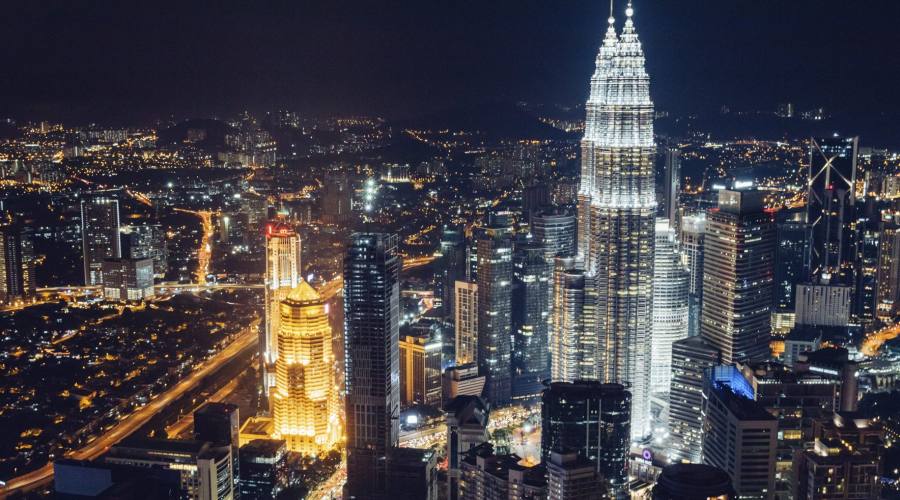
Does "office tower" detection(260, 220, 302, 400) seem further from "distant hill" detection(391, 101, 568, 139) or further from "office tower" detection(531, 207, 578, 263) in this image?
"office tower" detection(531, 207, 578, 263)

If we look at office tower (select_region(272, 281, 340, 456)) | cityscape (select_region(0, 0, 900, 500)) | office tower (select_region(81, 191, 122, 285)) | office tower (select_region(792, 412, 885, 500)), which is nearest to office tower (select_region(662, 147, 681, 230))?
cityscape (select_region(0, 0, 900, 500))

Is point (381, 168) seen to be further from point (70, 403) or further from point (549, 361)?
point (70, 403)

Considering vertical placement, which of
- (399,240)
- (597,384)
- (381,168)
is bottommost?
(597,384)

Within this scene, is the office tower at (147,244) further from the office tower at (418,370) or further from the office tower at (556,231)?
the office tower at (556,231)

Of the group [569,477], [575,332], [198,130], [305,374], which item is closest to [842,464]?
[569,477]

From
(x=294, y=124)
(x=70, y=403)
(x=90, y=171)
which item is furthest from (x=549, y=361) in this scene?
(x=90, y=171)

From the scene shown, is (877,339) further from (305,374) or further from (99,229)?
(99,229)

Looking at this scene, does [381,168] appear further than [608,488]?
Yes
